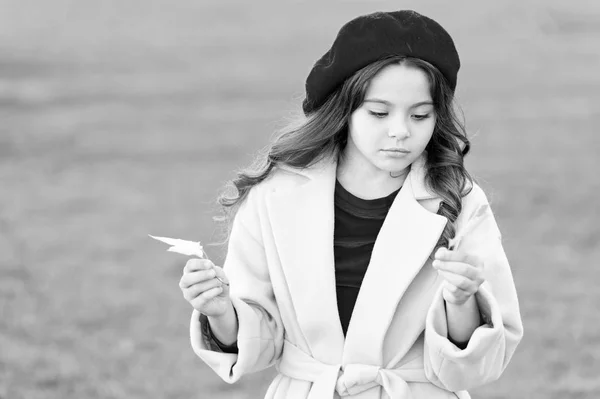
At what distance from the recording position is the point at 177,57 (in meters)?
22.9

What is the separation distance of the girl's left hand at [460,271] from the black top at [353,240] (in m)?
0.41

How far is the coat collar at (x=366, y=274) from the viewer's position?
2.96 metres

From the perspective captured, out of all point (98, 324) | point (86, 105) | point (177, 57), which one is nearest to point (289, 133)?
point (98, 324)

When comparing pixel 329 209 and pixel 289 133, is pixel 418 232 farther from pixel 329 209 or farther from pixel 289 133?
pixel 289 133

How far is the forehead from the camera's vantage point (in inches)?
115

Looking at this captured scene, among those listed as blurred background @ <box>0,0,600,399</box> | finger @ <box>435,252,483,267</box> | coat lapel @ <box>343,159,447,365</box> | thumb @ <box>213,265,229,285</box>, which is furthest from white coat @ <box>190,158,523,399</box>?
blurred background @ <box>0,0,600,399</box>

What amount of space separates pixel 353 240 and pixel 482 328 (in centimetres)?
45

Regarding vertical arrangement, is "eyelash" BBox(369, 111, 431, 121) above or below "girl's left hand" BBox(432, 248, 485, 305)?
above

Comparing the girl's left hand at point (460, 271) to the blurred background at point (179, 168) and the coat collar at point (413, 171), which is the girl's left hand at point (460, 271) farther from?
the blurred background at point (179, 168)

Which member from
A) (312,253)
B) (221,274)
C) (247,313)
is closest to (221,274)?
(221,274)

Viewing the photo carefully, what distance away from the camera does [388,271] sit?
2.98m

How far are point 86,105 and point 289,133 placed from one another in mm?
14769

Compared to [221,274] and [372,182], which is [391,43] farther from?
[221,274]

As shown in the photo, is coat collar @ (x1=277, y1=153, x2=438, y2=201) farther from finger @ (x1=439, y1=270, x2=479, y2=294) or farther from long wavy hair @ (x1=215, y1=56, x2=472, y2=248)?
finger @ (x1=439, y1=270, x2=479, y2=294)
